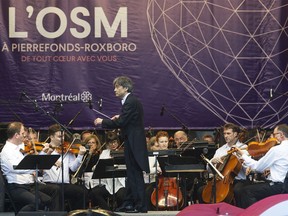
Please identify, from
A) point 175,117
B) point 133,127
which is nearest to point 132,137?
point 133,127

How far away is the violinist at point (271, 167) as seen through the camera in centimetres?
1004

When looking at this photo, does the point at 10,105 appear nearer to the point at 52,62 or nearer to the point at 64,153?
the point at 52,62

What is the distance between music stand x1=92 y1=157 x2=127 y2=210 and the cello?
4.39ft

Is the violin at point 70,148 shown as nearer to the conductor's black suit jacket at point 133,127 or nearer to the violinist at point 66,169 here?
the violinist at point 66,169

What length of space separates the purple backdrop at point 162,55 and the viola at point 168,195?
5.63 feet

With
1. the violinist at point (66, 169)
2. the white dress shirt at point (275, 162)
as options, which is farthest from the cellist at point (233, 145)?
the violinist at point (66, 169)

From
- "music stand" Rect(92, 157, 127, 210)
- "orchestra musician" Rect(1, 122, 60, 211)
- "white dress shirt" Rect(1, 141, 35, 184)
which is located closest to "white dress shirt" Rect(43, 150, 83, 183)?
"music stand" Rect(92, 157, 127, 210)

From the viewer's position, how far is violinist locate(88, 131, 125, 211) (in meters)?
11.7

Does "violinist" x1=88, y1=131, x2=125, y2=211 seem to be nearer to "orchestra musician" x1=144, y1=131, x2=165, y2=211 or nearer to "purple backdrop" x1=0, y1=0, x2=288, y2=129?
"orchestra musician" x1=144, y1=131, x2=165, y2=211

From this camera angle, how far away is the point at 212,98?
42.3ft

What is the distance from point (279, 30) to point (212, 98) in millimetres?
1657

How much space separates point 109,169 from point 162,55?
3.10 meters

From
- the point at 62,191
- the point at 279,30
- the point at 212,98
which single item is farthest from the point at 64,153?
the point at 279,30

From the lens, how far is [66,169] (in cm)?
1114
